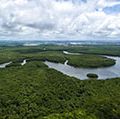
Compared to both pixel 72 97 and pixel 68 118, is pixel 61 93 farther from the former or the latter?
pixel 68 118

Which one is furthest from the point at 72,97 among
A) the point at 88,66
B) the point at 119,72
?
the point at 88,66

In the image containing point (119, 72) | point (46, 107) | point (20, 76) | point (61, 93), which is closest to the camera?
point (46, 107)

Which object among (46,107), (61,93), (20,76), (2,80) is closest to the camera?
(46,107)

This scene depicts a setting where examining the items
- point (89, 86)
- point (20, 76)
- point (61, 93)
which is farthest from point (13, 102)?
point (20, 76)

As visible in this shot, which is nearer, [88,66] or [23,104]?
[23,104]

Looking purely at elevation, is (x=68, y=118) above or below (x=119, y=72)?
above

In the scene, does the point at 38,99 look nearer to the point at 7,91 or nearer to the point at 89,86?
the point at 7,91

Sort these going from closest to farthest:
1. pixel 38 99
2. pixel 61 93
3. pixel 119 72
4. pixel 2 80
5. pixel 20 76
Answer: pixel 38 99, pixel 61 93, pixel 2 80, pixel 20 76, pixel 119 72
